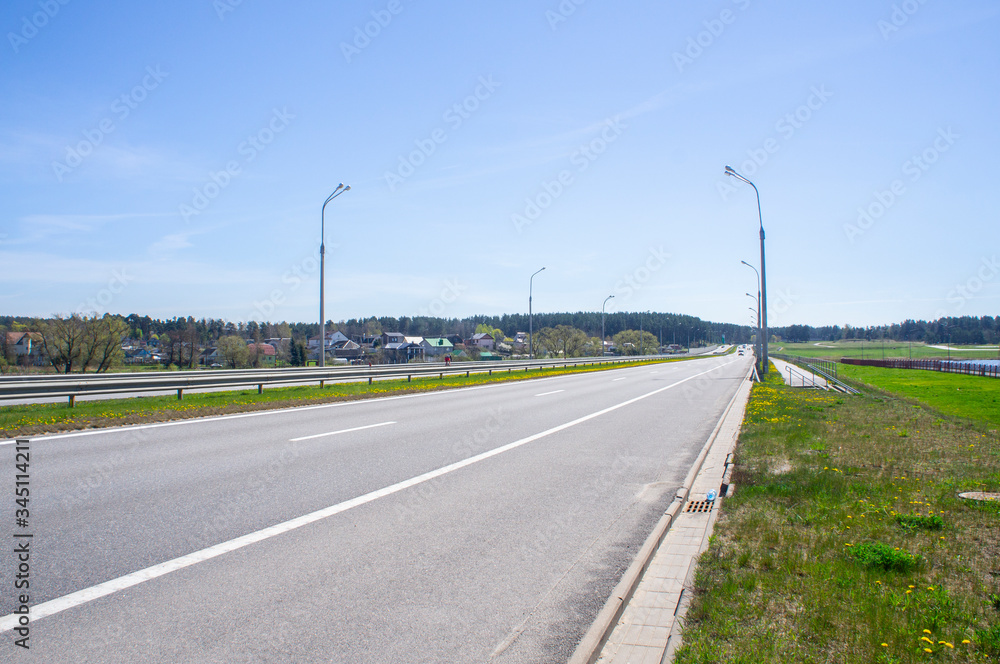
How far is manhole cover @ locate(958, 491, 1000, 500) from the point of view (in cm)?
630

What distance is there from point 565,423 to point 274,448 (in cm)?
652

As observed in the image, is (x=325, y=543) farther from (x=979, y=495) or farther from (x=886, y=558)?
(x=979, y=495)

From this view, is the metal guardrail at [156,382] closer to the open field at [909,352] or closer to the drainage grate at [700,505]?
the drainage grate at [700,505]

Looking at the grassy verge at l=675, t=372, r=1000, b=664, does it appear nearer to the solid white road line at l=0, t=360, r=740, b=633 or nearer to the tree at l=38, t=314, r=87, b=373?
the solid white road line at l=0, t=360, r=740, b=633

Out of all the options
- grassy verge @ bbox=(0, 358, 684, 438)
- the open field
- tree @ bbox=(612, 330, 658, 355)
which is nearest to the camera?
grassy verge @ bbox=(0, 358, 684, 438)

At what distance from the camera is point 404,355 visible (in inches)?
4589

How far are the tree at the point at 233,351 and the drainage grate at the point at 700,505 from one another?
71.1m

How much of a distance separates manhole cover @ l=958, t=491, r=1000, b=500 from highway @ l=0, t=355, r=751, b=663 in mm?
3204

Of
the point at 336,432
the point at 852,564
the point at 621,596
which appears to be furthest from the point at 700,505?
the point at 336,432

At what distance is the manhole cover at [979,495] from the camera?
20.7 ft

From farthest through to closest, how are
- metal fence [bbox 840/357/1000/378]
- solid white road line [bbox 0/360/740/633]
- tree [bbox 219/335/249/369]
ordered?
tree [bbox 219/335/249/369], metal fence [bbox 840/357/1000/378], solid white road line [bbox 0/360/740/633]

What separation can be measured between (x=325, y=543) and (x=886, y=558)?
14.9ft

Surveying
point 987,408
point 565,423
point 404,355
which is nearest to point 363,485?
point 565,423

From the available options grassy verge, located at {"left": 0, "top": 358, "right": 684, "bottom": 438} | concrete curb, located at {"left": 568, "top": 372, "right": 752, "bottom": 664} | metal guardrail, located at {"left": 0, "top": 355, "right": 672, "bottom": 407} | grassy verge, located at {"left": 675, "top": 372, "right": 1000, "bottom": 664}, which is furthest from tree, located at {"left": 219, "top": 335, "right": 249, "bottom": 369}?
concrete curb, located at {"left": 568, "top": 372, "right": 752, "bottom": 664}
